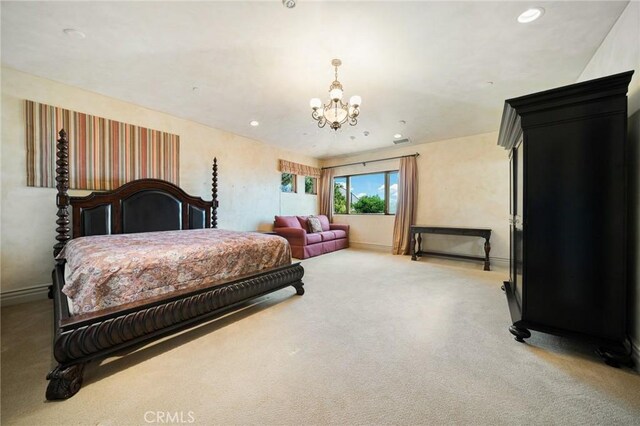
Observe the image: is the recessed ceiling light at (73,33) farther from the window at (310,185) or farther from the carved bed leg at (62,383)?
the window at (310,185)

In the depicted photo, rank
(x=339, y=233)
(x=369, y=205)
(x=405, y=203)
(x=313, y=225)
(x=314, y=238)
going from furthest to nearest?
1. (x=369, y=205)
2. (x=339, y=233)
3. (x=313, y=225)
4. (x=405, y=203)
5. (x=314, y=238)

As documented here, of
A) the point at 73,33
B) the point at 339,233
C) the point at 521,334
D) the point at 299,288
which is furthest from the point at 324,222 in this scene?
the point at 73,33

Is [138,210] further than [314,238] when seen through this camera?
No

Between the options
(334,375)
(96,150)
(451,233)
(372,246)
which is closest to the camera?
(334,375)

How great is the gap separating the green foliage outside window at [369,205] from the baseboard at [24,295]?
5.95 m

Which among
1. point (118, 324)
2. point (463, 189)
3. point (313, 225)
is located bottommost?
point (118, 324)

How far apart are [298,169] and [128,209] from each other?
3895mm

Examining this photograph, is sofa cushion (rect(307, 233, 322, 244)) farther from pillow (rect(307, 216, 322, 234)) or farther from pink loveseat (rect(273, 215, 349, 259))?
pillow (rect(307, 216, 322, 234))

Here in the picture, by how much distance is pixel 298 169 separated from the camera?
6.36 m

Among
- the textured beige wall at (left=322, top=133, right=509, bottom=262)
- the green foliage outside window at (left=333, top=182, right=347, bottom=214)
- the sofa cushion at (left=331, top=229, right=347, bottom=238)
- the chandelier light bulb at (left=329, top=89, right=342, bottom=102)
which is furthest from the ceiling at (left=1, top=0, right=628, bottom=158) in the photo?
the green foliage outside window at (left=333, top=182, right=347, bottom=214)

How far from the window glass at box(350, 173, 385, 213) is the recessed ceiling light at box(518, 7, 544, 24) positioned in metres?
4.33

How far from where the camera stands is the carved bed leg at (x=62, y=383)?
4.21ft


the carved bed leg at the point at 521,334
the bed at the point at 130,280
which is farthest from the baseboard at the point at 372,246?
the carved bed leg at the point at 521,334

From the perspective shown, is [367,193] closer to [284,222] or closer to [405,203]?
[405,203]
